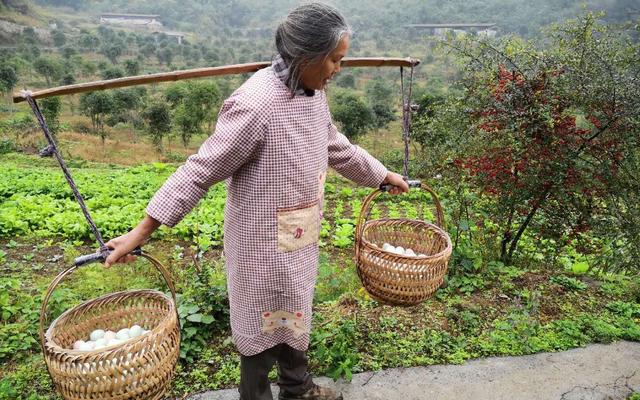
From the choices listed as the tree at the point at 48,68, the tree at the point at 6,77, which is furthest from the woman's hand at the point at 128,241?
the tree at the point at 48,68

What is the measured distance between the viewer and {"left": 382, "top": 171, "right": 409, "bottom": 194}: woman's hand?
2.66 m

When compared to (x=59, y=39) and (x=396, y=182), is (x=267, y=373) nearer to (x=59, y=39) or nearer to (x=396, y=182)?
(x=396, y=182)

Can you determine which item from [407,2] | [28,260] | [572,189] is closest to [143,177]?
[28,260]

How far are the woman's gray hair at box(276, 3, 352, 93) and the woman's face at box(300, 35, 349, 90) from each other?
24 millimetres

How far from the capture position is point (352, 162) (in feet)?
8.28

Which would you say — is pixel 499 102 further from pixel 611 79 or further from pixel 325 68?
pixel 325 68

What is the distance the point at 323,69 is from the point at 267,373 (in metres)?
1.43

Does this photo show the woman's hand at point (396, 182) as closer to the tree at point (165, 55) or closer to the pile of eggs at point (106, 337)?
the pile of eggs at point (106, 337)

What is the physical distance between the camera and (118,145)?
2278cm

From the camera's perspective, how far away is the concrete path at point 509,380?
2775mm

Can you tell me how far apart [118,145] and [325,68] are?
23.0m

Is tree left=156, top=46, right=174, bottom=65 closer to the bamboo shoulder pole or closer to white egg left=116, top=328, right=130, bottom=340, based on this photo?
the bamboo shoulder pole

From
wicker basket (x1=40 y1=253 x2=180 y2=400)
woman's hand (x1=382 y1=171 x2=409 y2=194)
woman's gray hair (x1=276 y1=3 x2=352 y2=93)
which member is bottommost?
wicker basket (x1=40 y1=253 x2=180 y2=400)

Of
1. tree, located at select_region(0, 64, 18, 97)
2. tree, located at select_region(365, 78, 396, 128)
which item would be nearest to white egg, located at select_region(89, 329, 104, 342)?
tree, located at select_region(365, 78, 396, 128)
